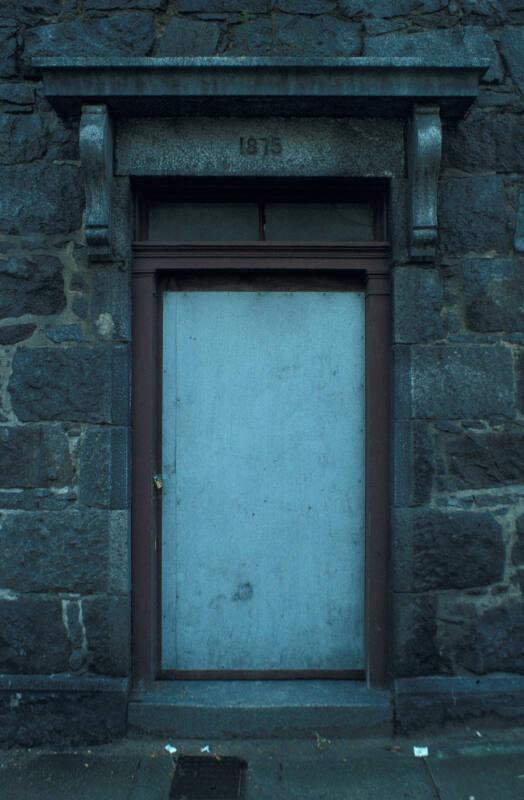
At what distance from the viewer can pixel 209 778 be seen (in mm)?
3840

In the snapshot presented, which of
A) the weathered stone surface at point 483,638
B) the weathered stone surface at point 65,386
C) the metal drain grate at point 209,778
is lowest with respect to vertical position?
the metal drain grate at point 209,778

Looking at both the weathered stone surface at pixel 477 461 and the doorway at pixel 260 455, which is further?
the doorway at pixel 260 455

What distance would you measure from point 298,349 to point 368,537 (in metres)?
1.19

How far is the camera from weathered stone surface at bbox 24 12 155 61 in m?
4.27

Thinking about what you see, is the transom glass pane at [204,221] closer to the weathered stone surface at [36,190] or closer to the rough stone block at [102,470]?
the weathered stone surface at [36,190]

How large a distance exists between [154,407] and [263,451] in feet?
2.30

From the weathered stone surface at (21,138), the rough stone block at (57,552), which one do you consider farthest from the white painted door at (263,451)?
the weathered stone surface at (21,138)

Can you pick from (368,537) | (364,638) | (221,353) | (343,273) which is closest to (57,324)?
(221,353)

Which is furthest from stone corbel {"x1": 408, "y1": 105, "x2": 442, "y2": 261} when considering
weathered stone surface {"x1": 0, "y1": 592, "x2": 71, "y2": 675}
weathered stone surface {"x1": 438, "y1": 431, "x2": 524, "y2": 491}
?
weathered stone surface {"x1": 0, "y1": 592, "x2": 71, "y2": 675}

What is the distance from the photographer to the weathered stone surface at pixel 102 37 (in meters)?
4.27

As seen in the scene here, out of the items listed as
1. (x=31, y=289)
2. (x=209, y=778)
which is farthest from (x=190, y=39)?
(x=209, y=778)

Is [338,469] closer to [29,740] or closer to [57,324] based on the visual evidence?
[57,324]

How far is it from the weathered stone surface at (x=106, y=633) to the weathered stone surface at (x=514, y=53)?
3704mm

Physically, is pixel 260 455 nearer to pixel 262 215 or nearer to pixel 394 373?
pixel 394 373
